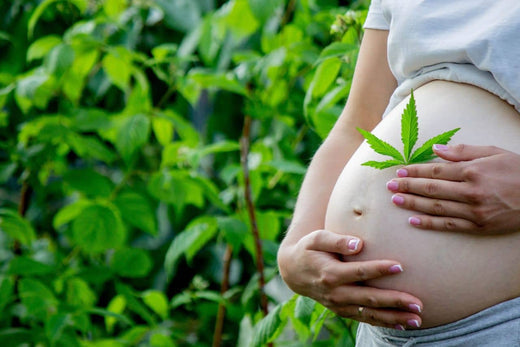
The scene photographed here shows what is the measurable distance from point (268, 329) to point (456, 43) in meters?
0.56

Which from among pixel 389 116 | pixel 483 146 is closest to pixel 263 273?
pixel 389 116

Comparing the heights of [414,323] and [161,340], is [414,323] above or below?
above

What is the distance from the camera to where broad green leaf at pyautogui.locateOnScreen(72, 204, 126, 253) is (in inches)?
63.3

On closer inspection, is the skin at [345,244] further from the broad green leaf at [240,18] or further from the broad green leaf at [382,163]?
the broad green leaf at [240,18]

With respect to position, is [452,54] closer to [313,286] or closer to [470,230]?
[470,230]

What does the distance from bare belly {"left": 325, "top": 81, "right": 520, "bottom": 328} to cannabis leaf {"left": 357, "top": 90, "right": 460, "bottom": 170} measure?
0.03 meters

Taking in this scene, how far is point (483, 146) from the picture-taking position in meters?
0.75

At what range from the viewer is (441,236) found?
Result: 76 centimetres

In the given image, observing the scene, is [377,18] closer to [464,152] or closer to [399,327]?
[464,152]

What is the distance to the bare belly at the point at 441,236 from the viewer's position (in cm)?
75

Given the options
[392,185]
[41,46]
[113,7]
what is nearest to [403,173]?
[392,185]

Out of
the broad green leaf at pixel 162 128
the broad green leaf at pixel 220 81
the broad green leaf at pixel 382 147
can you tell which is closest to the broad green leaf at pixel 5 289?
the broad green leaf at pixel 162 128

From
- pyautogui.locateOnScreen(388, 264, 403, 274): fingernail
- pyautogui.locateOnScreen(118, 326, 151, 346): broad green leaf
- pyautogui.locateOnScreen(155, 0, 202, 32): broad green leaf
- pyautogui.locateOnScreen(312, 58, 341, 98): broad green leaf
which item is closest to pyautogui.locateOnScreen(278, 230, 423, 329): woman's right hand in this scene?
pyautogui.locateOnScreen(388, 264, 403, 274): fingernail

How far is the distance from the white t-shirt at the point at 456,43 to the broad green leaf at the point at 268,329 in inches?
16.4
